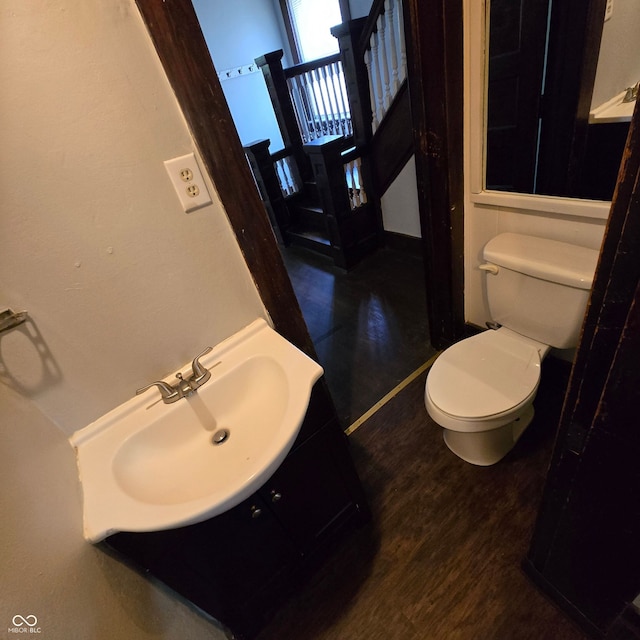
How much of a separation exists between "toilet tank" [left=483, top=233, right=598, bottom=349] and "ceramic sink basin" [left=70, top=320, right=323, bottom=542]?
2.82 ft

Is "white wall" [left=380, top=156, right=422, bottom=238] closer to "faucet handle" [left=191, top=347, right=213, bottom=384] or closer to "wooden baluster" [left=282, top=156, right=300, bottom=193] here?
"wooden baluster" [left=282, top=156, right=300, bottom=193]

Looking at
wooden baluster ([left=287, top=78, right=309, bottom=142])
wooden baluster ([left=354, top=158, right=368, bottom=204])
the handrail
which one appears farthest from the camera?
wooden baluster ([left=287, top=78, right=309, bottom=142])

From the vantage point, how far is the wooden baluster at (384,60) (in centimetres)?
205

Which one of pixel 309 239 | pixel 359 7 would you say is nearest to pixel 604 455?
pixel 309 239

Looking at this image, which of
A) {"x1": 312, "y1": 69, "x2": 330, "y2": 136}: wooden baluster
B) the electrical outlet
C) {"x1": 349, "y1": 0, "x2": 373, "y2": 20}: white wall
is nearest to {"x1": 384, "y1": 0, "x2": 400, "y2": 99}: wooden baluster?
{"x1": 312, "y1": 69, "x2": 330, "y2": 136}: wooden baluster

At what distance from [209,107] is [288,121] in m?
2.72

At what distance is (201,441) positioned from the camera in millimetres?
908

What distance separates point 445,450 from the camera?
56.4 inches

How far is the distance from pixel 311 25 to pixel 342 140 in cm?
267

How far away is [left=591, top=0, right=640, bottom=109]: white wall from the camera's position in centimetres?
96

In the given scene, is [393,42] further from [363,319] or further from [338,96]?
[363,319]

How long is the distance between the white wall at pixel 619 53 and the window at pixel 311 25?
342cm

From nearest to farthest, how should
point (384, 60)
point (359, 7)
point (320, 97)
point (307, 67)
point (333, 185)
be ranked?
point (384, 60)
point (333, 185)
point (307, 67)
point (320, 97)
point (359, 7)

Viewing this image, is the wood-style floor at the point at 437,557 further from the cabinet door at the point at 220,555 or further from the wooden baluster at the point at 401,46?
the wooden baluster at the point at 401,46
